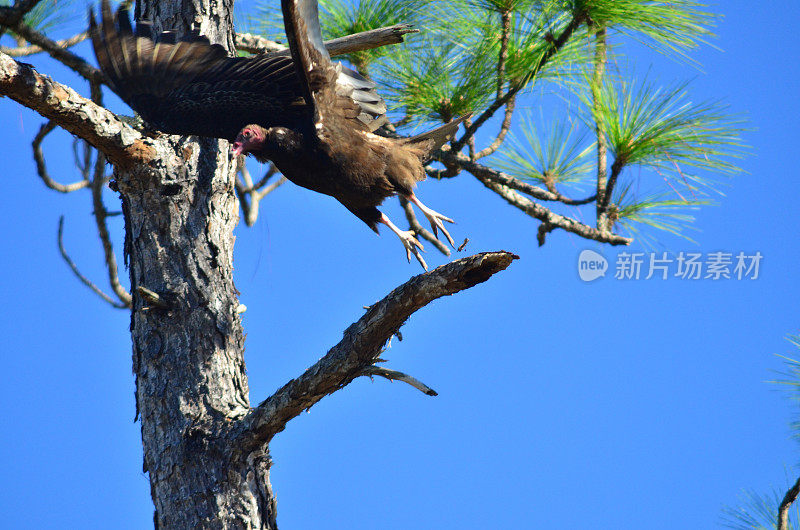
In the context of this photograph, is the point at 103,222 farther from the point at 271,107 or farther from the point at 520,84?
the point at 520,84

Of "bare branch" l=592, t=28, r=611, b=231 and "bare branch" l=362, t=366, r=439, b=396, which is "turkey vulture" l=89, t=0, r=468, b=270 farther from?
"bare branch" l=592, t=28, r=611, b=231

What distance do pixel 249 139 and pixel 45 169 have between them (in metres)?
1.20

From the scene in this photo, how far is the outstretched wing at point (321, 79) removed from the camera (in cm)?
226

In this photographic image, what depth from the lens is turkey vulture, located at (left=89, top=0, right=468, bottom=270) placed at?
8.03 ft

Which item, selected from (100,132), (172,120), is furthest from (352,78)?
(100,132)

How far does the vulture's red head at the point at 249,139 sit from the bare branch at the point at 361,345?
2.65 ft

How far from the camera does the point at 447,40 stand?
3094 mm

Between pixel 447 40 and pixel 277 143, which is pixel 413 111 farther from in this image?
pixel 277 143

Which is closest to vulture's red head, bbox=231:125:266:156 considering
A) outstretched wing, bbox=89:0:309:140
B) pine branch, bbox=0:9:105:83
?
outstretched wing, bbox=89:0:309:140

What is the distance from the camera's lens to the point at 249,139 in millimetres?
2467

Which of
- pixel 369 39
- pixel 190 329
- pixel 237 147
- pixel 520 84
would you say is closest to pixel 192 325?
pixel 190 329

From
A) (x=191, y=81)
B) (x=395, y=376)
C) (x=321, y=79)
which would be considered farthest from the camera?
(x=191, y=81)

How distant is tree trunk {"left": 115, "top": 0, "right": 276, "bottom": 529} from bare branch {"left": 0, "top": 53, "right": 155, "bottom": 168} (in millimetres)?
73

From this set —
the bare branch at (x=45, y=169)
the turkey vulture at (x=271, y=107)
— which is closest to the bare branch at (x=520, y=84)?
the turkey vulture at (x=271, y=107)
